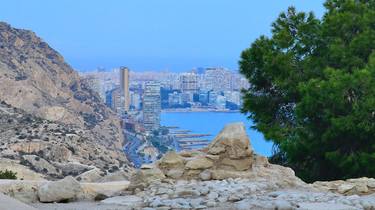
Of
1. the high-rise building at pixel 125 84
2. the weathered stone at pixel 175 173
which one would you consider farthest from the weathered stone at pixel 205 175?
the high-rise building at pixel 125 84

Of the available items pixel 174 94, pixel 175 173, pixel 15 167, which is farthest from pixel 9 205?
pixel 174 94

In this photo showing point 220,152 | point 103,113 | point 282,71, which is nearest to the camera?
point 220,152

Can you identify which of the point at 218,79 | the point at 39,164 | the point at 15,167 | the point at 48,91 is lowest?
the point at 39,164

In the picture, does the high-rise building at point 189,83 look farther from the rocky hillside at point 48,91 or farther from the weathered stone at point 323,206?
the weathered stone at point 323,206

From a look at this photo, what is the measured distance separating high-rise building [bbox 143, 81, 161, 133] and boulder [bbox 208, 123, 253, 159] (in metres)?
79.9

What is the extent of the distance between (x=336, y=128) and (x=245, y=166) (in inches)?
175

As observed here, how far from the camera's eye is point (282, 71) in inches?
755

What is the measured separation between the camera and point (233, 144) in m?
12.8

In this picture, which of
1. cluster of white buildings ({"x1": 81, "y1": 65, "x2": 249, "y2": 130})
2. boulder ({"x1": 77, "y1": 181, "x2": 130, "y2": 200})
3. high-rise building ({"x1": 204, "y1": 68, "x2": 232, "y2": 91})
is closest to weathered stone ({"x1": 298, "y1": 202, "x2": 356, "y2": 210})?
boulder ({"x1": 77, "y1": 181, "x2": 130, "y2": 200})

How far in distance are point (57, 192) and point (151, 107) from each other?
9298 centimetres

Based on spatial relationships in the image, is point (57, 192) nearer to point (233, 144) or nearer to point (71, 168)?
point (233, 144)

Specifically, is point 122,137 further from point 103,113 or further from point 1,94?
point 1,94

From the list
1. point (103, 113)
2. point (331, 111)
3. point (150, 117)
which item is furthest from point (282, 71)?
point (150, 117)

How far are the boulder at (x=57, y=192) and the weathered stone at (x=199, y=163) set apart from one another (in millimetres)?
2070
